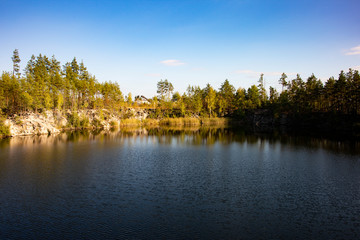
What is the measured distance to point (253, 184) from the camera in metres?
20.9

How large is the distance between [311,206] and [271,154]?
19.3 m

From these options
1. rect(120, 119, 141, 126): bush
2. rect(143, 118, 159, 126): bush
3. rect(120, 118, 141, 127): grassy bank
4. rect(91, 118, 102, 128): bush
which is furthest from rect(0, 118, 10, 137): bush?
rect(143, 118, 159, 126): bush

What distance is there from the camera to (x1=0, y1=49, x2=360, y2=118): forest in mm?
66562

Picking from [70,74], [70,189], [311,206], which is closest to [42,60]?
[70,74]

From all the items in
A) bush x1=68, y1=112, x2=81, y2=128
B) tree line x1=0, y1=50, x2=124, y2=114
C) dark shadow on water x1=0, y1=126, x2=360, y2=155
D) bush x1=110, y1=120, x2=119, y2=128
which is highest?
tree line x1=0, y1=50, x2=124, y2=114

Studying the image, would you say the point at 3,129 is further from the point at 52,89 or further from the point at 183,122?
the point at 183,122

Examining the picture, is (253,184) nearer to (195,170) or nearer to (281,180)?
(281,180)

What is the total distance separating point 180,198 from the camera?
1775cm

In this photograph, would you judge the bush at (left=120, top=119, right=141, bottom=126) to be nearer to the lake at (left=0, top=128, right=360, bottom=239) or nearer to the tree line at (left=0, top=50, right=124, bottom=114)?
the tree line at (left=0, top=50, right=124, bottom=114)

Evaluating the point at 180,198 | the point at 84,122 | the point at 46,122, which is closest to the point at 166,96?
the point at 84,122

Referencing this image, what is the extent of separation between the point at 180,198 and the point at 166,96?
10464cm

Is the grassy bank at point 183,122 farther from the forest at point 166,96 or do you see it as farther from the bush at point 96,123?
the bush at point 96,123

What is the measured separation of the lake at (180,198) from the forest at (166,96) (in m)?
42.5

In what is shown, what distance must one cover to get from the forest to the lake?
42.5m
